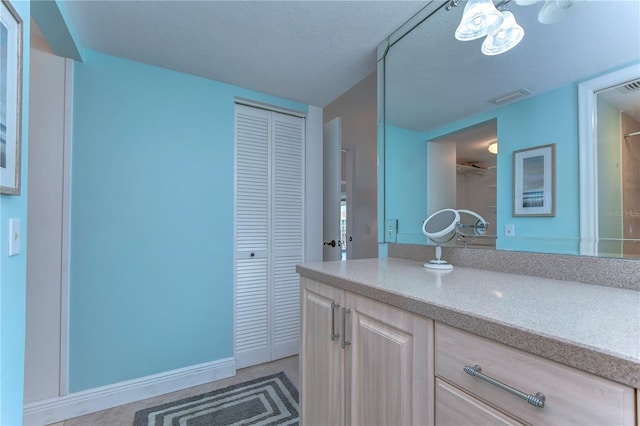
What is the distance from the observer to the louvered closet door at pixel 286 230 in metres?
2.49

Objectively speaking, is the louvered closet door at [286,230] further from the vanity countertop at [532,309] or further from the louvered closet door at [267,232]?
the vanity countertop at [532,309]

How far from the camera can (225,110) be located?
2.25 meters

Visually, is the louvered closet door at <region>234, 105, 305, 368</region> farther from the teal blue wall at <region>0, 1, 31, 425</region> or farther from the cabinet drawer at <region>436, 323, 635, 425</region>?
the cabinet drawer at <region>436, 323, 635, 425</region>

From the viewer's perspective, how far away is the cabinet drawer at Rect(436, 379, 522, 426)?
1.90 ft

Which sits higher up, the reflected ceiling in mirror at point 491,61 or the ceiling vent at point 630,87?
the reflected ceiling in mirror at point 491,61

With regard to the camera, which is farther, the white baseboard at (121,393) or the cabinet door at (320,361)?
the white baseboard at (121,393)

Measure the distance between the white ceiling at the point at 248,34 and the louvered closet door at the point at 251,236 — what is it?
0.44 m

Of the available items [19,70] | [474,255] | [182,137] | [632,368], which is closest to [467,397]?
[632,368]

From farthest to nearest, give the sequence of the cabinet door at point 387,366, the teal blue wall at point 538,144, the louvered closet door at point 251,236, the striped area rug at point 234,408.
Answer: the louvered closet door at point 251,236
the striped area rug at point 234,408
the teal blue wall at point 538,144
the cabinet door at point 387,366

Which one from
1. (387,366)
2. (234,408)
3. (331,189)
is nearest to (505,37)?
(387,366)

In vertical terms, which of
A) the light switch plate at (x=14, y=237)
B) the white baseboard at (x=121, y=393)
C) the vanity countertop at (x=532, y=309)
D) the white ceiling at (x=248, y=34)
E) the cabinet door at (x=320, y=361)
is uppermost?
the white ceiling at (x=248, y=34)

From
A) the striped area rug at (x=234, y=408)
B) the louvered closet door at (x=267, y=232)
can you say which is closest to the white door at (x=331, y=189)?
the louvered closet door at (x=267, y=232)

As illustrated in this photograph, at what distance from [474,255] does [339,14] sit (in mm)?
1336

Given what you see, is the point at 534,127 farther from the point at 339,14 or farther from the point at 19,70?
the point at 19,70
